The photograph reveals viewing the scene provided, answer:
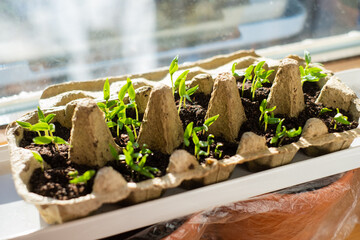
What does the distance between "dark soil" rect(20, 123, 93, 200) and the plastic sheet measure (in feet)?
0.59

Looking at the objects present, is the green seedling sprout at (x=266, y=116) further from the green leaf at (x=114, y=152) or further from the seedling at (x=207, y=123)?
the green leaf at (x=114, y=152)

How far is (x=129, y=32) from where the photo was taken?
1491 millimetres

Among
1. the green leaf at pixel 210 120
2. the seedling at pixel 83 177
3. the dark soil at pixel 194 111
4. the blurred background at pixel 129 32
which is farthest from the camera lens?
the blurred background at pixel 129 32

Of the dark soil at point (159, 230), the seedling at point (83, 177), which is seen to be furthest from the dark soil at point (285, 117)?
the seedling at point (83, 177)

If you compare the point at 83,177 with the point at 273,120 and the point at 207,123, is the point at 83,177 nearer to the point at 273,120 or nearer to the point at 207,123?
A: the point at 207,123

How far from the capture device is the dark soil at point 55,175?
703mm

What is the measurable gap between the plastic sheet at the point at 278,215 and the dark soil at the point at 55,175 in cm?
18

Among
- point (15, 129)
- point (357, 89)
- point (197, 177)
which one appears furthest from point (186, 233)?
point (357, 89)

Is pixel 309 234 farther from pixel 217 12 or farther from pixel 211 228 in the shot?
pixel 217 12

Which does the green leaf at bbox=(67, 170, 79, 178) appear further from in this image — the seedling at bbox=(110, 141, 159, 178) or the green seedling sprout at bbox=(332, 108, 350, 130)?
the green seedling sprout at bbox=(332, 108, 350, 130)

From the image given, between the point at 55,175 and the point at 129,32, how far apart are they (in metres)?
0.87

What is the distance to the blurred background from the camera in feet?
4.21

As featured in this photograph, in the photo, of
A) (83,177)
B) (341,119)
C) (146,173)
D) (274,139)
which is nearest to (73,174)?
(83,177)

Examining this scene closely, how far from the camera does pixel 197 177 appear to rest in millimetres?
750
